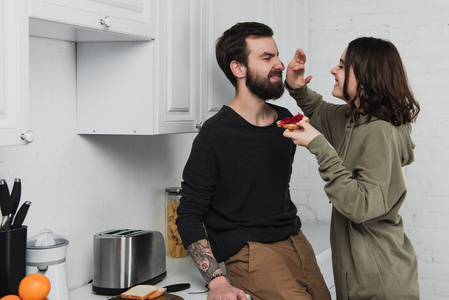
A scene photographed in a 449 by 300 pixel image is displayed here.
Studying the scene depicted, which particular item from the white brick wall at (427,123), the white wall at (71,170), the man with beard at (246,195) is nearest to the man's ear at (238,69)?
the man with beard at (246,195)

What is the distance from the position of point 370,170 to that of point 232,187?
484 millimetres

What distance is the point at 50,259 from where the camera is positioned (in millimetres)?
1686

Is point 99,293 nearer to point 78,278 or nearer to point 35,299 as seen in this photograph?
point 78,278

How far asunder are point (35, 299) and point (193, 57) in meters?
1.09

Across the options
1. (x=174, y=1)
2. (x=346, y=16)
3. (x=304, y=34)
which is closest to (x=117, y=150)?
(x=174, y=1)

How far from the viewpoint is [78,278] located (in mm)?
2107

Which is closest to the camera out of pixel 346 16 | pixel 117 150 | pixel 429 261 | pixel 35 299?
pixel 35 299

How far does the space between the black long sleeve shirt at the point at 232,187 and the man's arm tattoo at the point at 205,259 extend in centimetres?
3

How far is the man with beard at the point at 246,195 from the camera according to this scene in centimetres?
195

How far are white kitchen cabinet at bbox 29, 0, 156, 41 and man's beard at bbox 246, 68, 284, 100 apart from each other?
43cm

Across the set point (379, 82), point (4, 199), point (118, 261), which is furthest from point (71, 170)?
point (379, 82)

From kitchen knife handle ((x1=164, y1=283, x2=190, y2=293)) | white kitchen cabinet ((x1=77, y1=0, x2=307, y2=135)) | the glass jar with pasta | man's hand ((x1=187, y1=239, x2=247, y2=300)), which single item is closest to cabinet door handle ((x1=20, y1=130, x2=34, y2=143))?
white kitchen cabinet ((x1=77, y1=0, x2=307, y2=135))

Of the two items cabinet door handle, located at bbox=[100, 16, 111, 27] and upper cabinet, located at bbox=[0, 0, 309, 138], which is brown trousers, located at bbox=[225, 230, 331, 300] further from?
cabinet door handle, located at bbox=[100, 16, 111, 27]

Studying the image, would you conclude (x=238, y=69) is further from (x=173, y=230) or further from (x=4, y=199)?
(x=4, y=199)
